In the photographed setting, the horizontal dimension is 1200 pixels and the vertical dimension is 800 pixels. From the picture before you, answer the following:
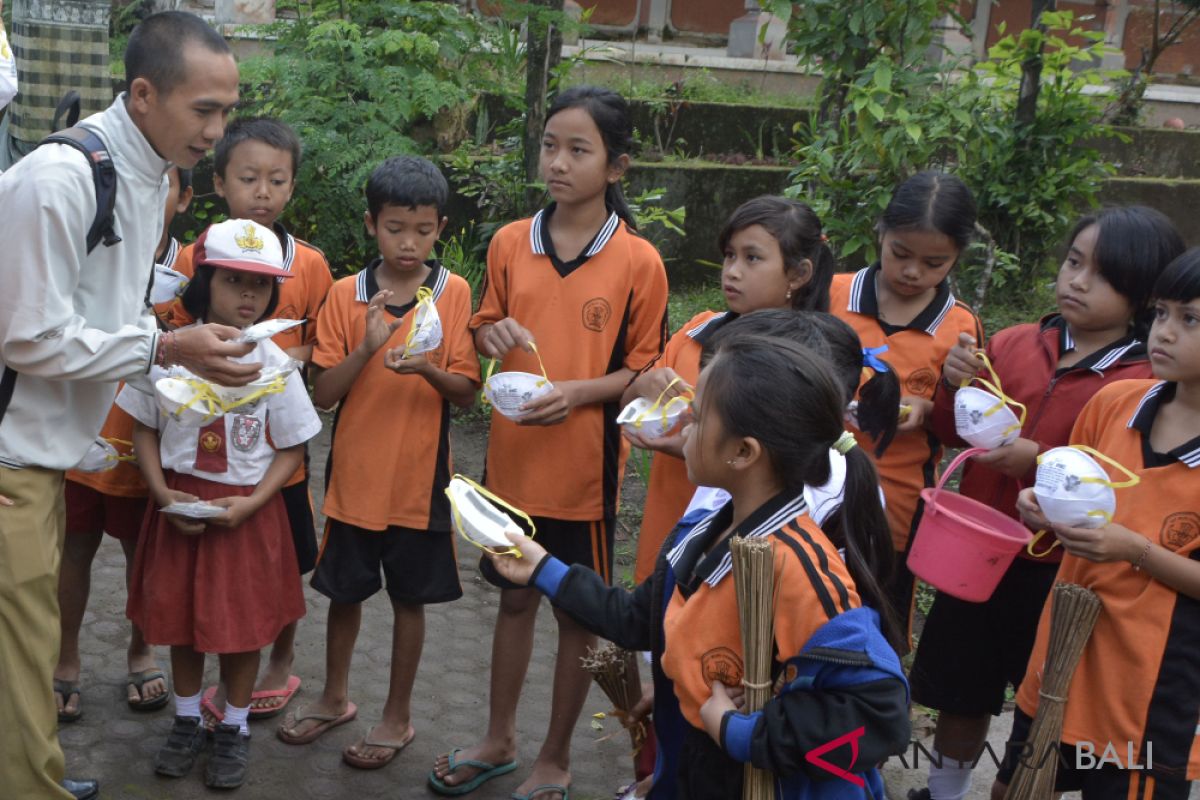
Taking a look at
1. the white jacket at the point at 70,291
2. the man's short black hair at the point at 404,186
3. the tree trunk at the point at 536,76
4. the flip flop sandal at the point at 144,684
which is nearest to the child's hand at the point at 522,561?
the white jacket at the point at 70,291

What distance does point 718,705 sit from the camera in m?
2.24

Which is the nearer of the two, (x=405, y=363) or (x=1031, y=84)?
(x=405, y=363)

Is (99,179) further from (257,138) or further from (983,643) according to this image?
(983,643)

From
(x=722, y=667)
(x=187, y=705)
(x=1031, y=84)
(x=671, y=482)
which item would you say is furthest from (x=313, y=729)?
(x=1031, y=84)

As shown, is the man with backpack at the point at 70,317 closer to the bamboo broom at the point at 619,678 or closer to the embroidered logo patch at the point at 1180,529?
the bamboo broom at the point at 619,678

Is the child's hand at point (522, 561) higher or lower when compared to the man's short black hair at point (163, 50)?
lower

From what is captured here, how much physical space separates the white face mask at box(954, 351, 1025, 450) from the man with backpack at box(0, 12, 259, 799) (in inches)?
72.1

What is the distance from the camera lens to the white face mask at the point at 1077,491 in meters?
2.59

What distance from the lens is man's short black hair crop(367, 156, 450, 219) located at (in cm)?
367

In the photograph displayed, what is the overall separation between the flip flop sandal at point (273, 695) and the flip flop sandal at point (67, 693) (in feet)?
1.77

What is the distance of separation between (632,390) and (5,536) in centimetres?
168

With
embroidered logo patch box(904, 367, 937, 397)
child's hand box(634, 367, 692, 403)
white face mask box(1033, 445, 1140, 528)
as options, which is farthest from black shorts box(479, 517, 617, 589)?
white face mask box(1033, 445, 1140, 528)

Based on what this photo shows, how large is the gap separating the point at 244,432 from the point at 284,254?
673 millimetres

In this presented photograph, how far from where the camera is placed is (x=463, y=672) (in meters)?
4.52
